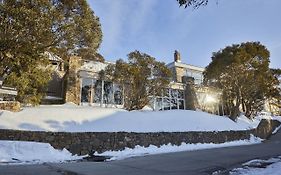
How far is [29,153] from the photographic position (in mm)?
12430

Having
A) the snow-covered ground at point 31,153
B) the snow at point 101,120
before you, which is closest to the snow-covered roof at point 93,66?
the snow at point 101,120

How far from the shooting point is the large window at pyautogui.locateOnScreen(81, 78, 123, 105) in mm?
26547

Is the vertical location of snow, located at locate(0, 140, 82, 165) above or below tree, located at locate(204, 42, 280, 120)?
below

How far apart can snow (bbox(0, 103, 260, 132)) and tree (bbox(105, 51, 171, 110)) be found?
3.50 meters

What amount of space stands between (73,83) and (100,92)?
107 inches

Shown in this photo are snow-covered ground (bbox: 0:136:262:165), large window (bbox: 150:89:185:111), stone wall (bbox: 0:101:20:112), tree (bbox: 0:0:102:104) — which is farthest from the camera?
large window (bbox: 150:89:185:111)

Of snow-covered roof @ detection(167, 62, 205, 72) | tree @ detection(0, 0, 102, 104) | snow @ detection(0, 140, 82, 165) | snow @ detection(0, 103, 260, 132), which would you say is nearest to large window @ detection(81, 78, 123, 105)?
snow @ detection(0, 103, 260, 132)

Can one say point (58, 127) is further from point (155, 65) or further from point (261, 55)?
point (261, 55)

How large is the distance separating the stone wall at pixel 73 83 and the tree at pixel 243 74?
1379 cm

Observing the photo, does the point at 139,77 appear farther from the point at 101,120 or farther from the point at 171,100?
the point at 171,100

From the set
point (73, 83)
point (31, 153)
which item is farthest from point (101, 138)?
point (73, 83)

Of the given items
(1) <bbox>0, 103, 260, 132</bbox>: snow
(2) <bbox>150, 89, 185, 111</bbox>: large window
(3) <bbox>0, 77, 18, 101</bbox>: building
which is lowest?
(1) <bbox>0, 103, 260, 132</bbox>: snow

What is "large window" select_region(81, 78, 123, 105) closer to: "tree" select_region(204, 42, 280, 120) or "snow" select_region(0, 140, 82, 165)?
"tree" select_region(204, 42, 280, 120)

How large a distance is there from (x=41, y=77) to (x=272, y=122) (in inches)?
925
